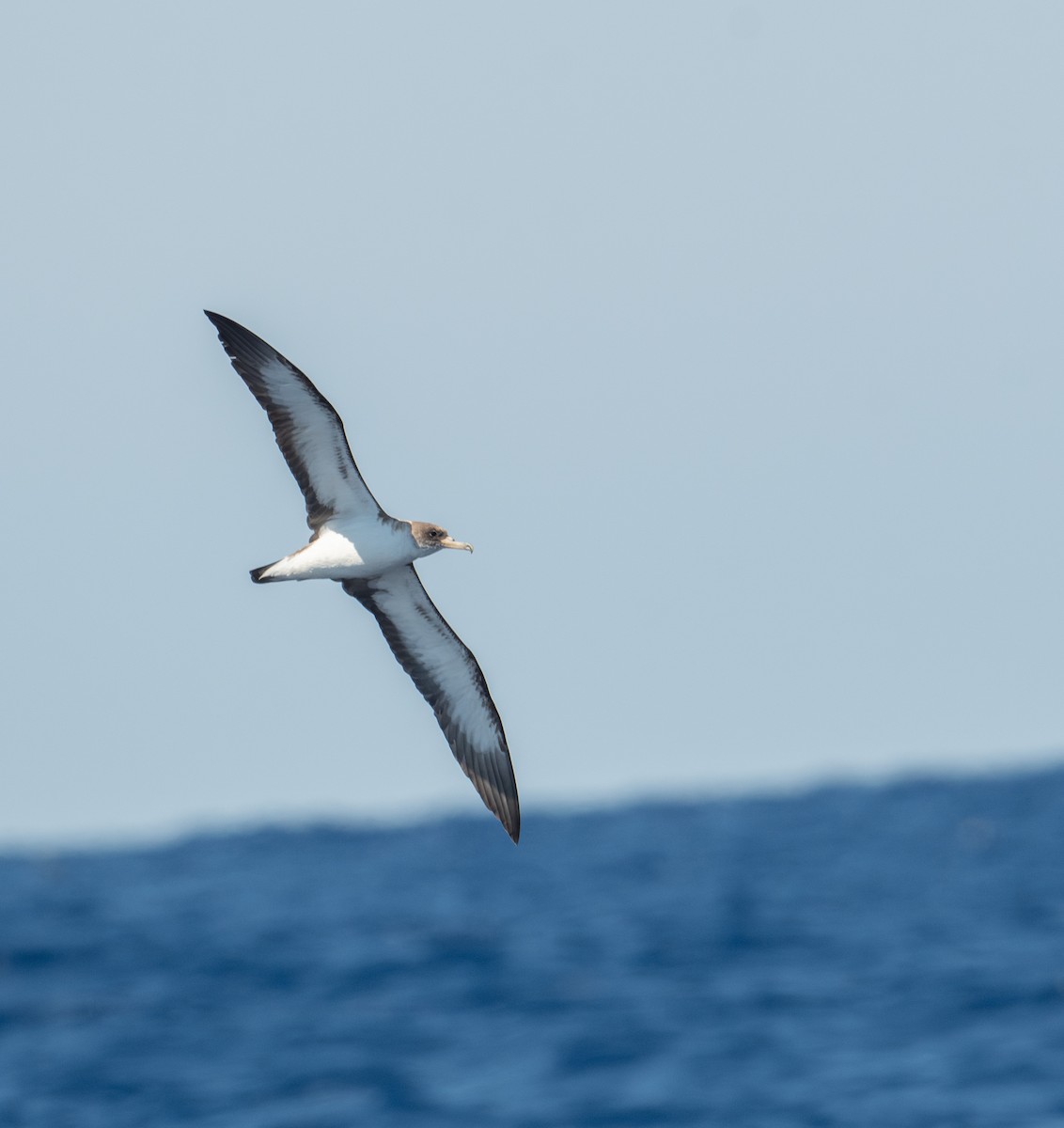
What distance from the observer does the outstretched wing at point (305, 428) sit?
48.1 feet

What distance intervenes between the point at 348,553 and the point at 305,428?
97 centimetres

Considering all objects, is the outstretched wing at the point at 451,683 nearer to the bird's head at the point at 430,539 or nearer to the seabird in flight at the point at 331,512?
the seabird in flight at the point at 331,512

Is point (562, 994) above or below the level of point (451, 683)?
below

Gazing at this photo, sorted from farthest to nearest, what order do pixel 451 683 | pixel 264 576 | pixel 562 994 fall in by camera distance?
pixel 562 994 < pixel 451 683 < pixel 264 576

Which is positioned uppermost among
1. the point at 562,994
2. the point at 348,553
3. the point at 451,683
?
the point at 348,553

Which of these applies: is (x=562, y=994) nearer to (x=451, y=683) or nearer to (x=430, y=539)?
(x=451, y=683)

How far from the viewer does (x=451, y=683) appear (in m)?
17.0

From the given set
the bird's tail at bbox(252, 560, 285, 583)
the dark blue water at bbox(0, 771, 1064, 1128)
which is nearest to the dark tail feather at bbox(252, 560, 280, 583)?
the bird's tail at bbox(252, 560, 285, 583)

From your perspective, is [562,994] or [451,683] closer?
[451,683]

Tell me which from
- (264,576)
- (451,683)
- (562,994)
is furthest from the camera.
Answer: (562,994)

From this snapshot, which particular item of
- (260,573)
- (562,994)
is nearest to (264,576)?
(260,573)

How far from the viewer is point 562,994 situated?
1128 inches

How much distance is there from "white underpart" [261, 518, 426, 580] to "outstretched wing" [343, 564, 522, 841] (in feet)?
3.82

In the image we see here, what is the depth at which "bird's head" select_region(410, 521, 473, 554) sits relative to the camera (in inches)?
611
